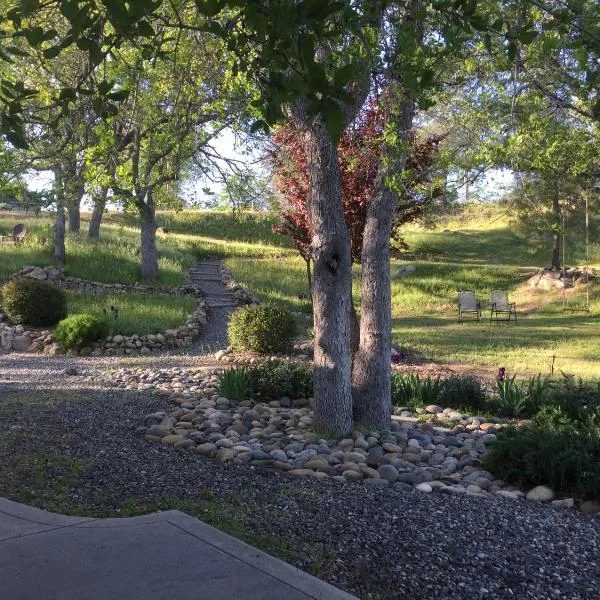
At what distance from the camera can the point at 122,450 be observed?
5.66 metres

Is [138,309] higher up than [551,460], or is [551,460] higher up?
[138,309]

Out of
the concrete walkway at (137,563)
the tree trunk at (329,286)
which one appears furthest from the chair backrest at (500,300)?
the concrete walkway at (137,563)

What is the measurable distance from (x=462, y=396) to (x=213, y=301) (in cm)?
1303

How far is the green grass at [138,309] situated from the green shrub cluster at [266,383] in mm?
6527

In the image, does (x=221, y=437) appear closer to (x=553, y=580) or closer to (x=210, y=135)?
(x=553, y=580)

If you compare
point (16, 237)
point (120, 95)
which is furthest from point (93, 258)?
point (120, 95)

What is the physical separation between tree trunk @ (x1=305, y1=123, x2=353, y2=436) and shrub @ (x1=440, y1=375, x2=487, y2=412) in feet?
8.29

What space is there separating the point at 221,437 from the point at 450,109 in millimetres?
6311

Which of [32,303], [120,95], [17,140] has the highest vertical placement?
[120,95]

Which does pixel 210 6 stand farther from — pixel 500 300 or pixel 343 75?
pixel 500 300

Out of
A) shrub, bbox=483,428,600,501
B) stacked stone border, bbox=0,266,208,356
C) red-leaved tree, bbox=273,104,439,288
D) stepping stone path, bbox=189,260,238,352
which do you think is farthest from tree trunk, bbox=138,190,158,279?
shrub, bbox=483,428,600,501

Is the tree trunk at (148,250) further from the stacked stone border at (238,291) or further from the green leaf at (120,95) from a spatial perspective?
the green leaf at (120,95)

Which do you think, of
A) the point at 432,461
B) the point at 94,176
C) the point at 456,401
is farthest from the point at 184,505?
the point at 456,401

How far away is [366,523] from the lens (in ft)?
13.7
